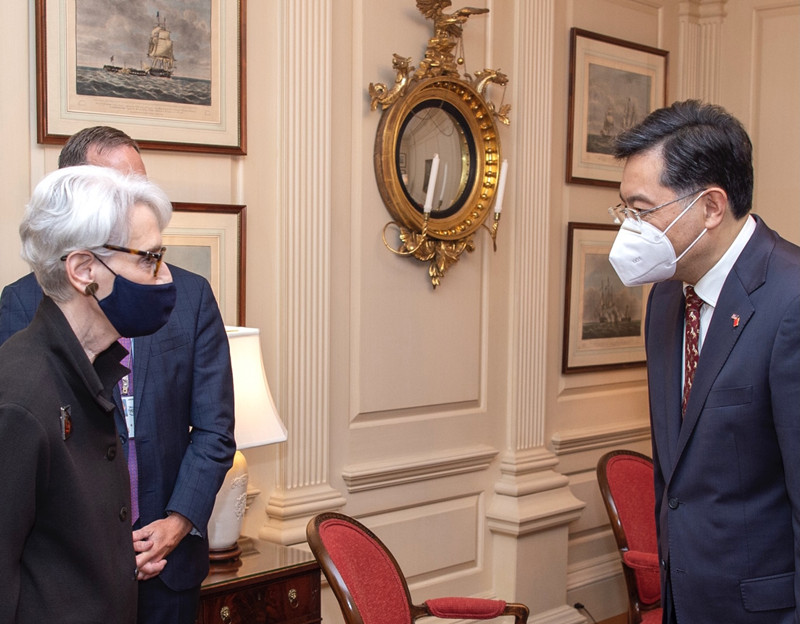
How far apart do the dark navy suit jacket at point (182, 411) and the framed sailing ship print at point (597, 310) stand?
8.40 ft

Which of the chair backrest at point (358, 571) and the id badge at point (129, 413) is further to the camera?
the chair backrest at point (358, 571)

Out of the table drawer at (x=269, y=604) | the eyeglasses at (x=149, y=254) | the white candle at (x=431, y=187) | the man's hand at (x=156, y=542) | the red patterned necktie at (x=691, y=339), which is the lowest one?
the table drawer at (x=269, y=604)

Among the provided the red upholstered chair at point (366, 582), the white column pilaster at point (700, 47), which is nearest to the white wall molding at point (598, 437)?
the red upholstered chair at point (366, 582)

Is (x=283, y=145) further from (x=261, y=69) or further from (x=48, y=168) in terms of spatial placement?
(x=48, y=168)

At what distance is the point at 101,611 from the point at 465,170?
8.94 ft

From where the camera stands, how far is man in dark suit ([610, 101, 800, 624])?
1.89m

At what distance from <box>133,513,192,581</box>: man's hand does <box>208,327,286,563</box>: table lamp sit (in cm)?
56

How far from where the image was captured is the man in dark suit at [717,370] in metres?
1.89

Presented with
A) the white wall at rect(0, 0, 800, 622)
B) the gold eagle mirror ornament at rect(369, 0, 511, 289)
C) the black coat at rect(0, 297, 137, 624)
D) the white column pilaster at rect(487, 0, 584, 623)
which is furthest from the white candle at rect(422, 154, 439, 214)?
the black coat at rect(0, 297, 137, 624)

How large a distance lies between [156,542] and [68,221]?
827 millimetres

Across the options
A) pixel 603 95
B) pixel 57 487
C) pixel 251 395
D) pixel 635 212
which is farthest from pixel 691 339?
pixel 603 95

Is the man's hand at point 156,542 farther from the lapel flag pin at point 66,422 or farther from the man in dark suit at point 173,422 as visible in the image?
the lapel flag pin at point 66,422

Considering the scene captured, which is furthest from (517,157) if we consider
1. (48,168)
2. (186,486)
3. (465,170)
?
(186,486)

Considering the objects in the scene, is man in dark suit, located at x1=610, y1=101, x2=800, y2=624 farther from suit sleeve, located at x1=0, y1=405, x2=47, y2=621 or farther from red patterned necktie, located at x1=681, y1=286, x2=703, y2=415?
suit sleeve, located at x1=0, y1=405, x2=47, y2=621
